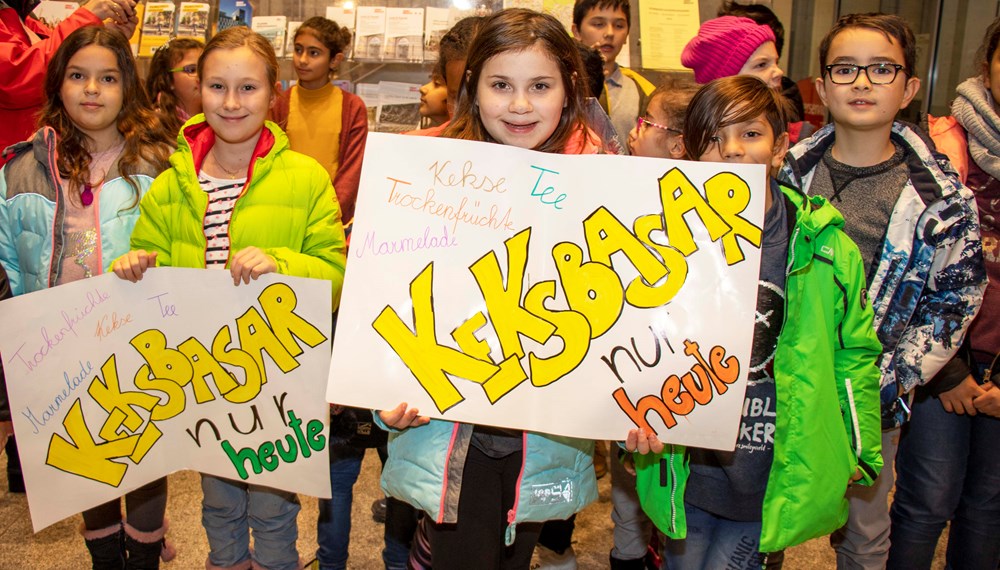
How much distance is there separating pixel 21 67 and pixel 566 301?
189 centimetres

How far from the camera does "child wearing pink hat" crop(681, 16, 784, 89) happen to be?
2332 mm

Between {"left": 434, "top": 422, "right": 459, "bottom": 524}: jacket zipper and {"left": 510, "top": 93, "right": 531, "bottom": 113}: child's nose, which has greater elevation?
{"left": 510, "top": 93, "right": 531, "bottom": 113}: child's nose

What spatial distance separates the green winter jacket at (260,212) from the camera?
5.94ft

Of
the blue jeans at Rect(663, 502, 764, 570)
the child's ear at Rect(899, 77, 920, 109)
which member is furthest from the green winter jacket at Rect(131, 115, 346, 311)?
the child's ear at Rect(899, 77, 920, 109)

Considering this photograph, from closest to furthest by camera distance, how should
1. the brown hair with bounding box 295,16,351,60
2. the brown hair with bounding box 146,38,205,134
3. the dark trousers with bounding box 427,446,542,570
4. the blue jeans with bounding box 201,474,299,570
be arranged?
the dark trousers with bounding box 427,446,542,570 < the blue jeans with bounding box 201,474,299,570 < the brown hair with bounding box 146,38,205,134 < the brown hair with bounding box 295,16,351,60

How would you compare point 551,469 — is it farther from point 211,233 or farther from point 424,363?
point 211,233

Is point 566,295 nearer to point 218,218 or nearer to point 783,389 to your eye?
point 783,389

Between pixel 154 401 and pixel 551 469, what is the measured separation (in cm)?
90

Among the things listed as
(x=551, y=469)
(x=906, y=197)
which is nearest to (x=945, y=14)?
(x=906, y=197)

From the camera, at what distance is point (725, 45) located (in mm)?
2367

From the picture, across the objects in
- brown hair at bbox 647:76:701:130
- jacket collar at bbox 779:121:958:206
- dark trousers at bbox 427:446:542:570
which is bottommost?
dark trousers at bbox 427:446:542:570

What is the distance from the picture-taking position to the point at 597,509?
9.41 feet

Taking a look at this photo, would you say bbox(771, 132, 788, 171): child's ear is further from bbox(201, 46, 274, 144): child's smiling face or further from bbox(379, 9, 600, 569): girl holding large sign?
bbox(201, 46, 274, 144): child's smiling face

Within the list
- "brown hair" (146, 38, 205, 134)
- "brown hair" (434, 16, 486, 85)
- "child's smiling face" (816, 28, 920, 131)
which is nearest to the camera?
"child's smiling face" (816, 28, 920, 131)
